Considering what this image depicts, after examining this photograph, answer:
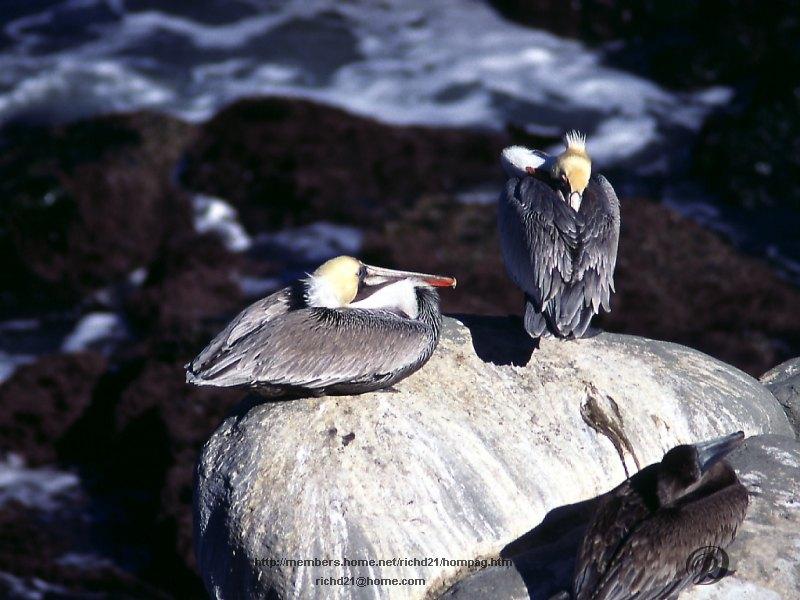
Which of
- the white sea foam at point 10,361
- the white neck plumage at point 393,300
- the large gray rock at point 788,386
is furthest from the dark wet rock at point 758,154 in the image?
the white sea foam at point 10,361

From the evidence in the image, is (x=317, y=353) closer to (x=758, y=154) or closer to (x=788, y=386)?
(x=788, y=386)

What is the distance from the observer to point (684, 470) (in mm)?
4789

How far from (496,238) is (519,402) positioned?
608cm

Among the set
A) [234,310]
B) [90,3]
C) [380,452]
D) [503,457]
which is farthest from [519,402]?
[90,3]

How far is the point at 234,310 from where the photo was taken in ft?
35.1

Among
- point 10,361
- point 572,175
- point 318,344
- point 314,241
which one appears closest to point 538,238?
point 572,175

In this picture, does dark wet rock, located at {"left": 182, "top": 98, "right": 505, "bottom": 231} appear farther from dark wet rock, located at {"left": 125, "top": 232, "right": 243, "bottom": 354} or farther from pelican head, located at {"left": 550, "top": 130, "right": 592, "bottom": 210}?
pelican head, located at {"left": 550, "top": 130, "right": 592, "bottom": 210}

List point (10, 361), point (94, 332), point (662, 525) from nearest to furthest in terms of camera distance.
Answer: point (662, 525), point (10, 361), point (94, 332)

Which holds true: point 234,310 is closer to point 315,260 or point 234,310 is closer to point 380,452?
point 315,260

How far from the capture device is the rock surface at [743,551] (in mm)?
4648

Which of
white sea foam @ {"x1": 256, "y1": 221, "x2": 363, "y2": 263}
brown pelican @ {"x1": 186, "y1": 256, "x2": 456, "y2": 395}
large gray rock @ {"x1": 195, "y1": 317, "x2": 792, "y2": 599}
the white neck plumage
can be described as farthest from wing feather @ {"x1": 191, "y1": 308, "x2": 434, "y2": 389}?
white sea foam @ {"x1": 256, "y1": 221, "x2": 363, "y2": 263}

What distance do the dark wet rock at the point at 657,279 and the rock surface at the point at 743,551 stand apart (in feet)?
15.5

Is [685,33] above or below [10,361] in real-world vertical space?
above

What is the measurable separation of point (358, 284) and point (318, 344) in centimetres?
68
